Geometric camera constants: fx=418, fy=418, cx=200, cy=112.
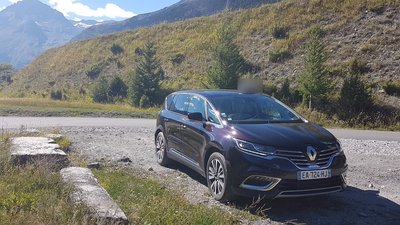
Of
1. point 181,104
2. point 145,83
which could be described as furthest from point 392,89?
point 181,104

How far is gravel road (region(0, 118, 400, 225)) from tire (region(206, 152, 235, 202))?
0.14 m

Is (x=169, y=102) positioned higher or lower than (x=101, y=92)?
higher

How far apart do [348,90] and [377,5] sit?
16168 mm

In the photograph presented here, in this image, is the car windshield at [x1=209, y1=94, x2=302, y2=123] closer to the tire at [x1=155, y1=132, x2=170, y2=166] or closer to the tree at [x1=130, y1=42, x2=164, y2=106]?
the tire at [x1=155, y1=132, x2=170, y2=166]

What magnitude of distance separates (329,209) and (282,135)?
1.32 m

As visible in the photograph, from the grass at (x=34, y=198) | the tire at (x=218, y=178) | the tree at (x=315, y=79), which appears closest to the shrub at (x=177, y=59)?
the tree at (x=315, y=79)

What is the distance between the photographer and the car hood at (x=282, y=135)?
19.0 ft

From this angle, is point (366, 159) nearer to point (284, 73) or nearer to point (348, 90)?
point (348, 90)

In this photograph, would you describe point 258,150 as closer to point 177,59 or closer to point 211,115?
point 211,115

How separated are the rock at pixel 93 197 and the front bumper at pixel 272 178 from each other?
177 cm

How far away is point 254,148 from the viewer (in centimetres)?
580

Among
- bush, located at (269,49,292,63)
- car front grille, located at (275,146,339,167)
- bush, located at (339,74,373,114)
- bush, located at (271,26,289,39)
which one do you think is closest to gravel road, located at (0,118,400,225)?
car front grille, located at (275,146,339,167)

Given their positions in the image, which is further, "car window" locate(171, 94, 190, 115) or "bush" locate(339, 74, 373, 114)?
"bush" locate(339, 74, 373, 114)

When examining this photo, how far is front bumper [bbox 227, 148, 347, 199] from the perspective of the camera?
5.62 meters
